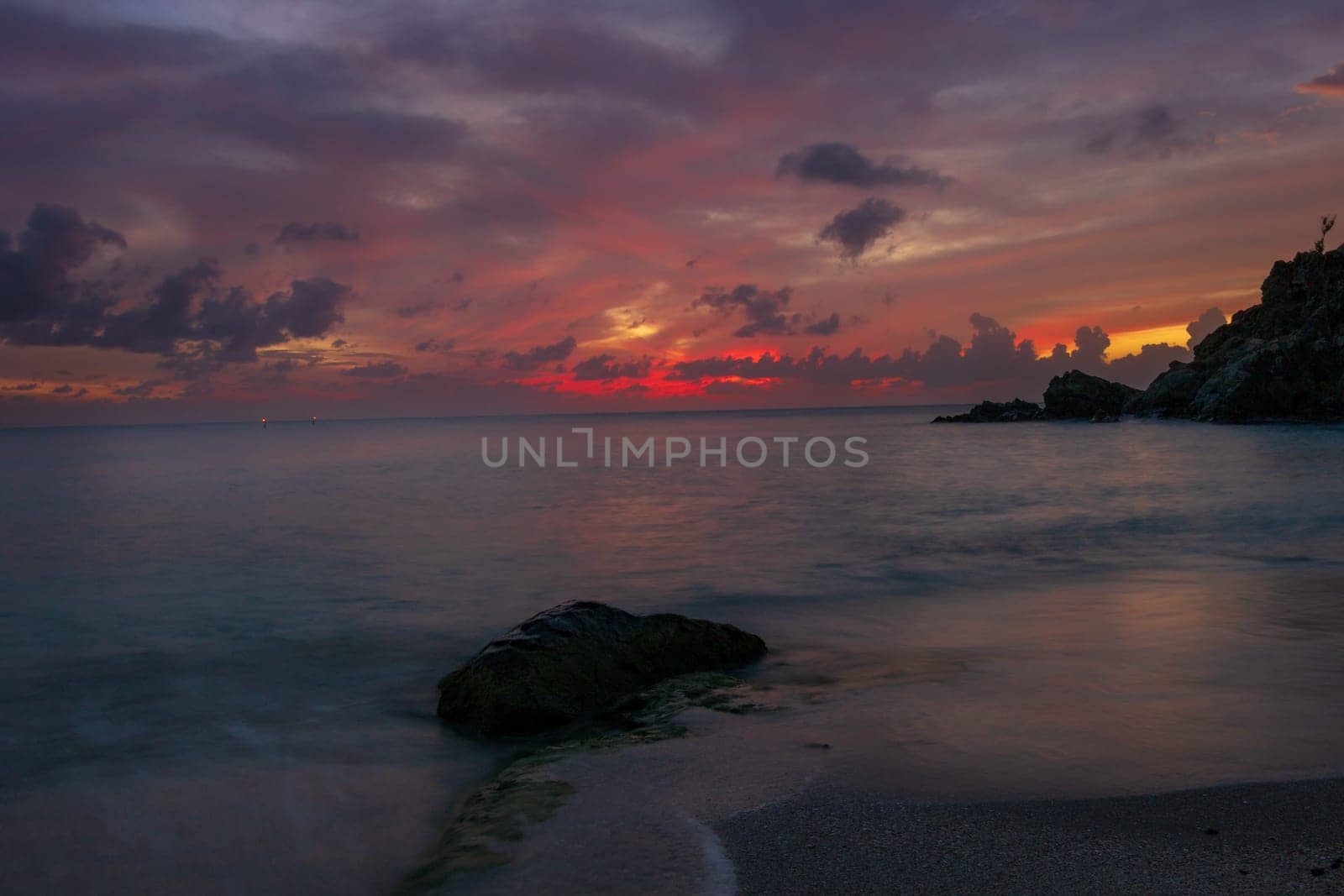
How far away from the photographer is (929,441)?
71.9 meters

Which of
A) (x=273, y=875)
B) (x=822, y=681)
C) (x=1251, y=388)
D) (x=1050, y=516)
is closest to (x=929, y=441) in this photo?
(x=1251, y=388)

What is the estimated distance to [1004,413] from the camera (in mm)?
114000

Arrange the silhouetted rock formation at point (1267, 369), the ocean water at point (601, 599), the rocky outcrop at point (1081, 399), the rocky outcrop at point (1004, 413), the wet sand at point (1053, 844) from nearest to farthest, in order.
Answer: the wet sand at point (1053, 844), the ocean water at point (601, 599), the silhouetted rock formation at point (1267, 369), the rocky outcrop at point (1081, 399), the rocky outcrop at point (1004, 413)

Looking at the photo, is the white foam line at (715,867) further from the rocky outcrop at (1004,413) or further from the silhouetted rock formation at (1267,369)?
the rocky outcrop at (1004,413)

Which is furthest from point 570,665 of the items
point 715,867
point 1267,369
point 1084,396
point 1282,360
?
point 1084,396

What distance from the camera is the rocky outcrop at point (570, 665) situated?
7250 mm

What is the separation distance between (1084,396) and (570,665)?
105539mm

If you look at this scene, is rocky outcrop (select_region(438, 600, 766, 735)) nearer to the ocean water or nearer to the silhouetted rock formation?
the ocean water

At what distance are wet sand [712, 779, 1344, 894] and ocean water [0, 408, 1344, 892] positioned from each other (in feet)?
1.07

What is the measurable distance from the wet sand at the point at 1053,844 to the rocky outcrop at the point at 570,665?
115 inches

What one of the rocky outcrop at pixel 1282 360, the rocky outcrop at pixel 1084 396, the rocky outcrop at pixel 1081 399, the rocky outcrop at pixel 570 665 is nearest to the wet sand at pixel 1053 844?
the rocky outcrop at pixel 570 665

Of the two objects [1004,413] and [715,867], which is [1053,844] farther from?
[1004,413]

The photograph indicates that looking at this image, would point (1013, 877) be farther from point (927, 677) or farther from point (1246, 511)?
point (1246, 511)

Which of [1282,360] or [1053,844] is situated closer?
[1053,844]
